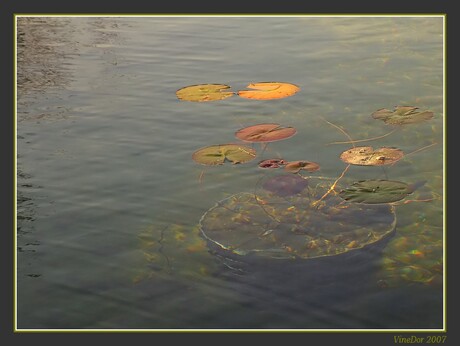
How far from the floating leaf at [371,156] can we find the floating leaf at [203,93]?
6.43 feet

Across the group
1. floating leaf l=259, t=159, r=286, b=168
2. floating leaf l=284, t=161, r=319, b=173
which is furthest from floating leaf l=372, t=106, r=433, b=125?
floating leaf l=259, t=159, r=286, b=168

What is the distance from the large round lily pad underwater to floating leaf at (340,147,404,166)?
0.60m

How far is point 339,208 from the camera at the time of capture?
577 cm

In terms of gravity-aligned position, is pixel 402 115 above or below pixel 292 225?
above

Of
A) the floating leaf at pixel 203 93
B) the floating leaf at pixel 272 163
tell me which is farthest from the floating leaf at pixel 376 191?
the floating leaf at pixel 203 93

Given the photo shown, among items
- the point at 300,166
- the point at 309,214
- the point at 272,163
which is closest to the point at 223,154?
the point at 272,163

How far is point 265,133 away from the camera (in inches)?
277

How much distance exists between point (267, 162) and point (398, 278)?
2.02 metres

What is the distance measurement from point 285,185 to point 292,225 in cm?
63

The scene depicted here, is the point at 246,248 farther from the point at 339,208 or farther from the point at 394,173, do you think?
the point at 394,173

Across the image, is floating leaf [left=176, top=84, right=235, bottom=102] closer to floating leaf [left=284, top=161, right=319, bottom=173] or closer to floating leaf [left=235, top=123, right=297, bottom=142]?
floating leaf [left=235, top=123, right=297, bottom=142]

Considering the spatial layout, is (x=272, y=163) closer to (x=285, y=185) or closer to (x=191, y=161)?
(x=285, y=185)

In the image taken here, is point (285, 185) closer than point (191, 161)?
Yes

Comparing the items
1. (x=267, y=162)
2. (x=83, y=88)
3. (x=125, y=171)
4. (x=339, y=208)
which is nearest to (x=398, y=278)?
(x=339, y=208)
